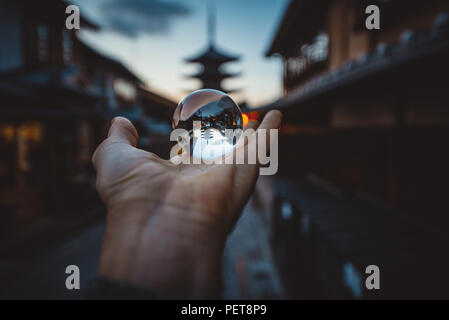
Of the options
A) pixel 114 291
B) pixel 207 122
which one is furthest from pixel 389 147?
pixel 114 291

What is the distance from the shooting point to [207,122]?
2047mm

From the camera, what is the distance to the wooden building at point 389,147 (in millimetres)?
3205

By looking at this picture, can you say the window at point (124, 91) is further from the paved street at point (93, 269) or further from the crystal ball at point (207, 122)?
the crystal ball at point (207, 122)

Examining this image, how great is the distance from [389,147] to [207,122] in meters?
3.99

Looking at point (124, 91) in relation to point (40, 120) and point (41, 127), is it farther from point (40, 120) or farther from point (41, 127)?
point (40, 120)

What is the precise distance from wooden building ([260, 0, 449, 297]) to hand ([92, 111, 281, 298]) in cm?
247

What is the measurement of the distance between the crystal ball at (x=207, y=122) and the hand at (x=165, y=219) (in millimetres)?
445

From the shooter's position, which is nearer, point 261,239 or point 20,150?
point 261,239

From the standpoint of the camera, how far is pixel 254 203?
13352 millimetres

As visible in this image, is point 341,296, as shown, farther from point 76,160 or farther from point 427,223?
point 76,160

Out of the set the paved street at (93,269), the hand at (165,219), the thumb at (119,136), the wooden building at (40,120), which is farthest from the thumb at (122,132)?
the wooden building at (40,120)

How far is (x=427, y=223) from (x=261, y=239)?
5409mm

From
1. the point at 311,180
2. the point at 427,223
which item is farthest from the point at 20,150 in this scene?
the point at 427,223

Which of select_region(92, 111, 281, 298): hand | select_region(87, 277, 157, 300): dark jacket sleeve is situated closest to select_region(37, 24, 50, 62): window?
select_region(92, 111, 281, 298): hand
